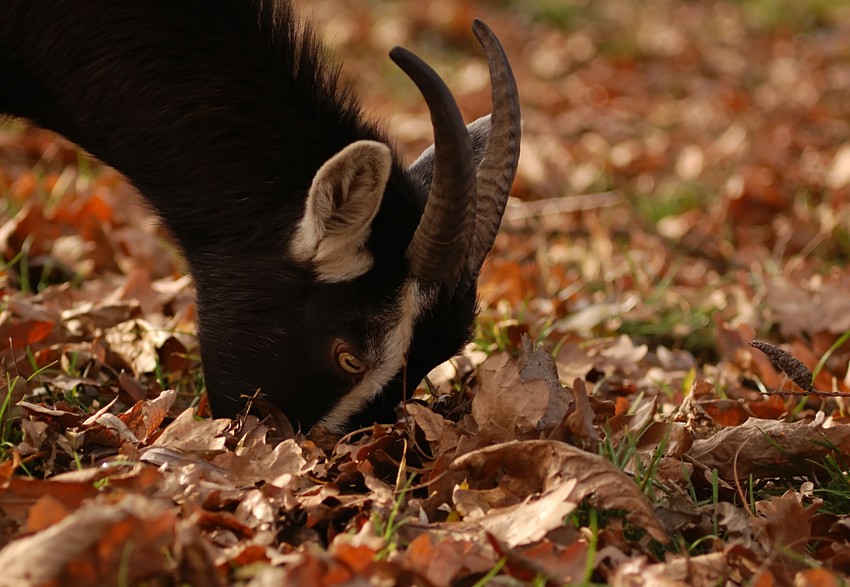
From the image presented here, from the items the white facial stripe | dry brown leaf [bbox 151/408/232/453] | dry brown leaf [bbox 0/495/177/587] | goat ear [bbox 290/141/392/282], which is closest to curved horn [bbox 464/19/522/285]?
the white facial stripe

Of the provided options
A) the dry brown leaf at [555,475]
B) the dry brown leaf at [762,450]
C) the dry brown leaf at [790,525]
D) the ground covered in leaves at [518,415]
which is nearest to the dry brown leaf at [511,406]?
the ground covered in leaves at [518,415]

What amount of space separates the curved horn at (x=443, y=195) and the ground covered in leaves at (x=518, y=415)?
1.17 feet

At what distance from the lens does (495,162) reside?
3.17 meters

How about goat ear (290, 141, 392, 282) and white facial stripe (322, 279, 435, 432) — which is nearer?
goat ear (290, 141, 392, 282)

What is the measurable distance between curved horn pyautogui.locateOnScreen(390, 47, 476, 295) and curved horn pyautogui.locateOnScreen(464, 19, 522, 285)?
3.9 inches

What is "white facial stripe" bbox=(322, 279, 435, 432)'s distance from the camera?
122 inches

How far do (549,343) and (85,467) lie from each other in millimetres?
2175

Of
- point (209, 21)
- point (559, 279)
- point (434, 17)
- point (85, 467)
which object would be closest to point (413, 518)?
point (85, 467)

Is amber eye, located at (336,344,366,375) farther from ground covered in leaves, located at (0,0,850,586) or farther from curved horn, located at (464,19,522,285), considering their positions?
curved horn, located at (464,19,522,285)

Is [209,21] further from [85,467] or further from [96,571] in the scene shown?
[96,571]

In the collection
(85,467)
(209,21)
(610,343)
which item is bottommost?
(610,343)

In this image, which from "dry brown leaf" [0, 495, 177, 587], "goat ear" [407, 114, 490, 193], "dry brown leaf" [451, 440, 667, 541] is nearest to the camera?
"dry brown leaf" [0, 495, 177, 587]

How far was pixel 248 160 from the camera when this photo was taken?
10.8 ft

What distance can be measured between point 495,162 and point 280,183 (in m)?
0.67
